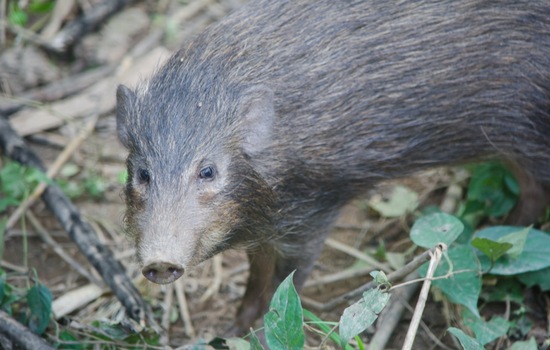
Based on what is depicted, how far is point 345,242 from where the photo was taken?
229 inches

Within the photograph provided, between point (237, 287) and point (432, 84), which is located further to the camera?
→ point (237, 287)

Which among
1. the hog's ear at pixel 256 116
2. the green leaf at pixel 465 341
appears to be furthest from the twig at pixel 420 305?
the hog's ear at pixel 256 116

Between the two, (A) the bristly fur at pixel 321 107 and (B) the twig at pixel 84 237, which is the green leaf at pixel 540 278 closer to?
(A) the bristly fur at pixel 321 107

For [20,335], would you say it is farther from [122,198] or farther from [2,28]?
[2,28]

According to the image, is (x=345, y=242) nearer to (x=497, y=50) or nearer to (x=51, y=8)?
(x=497, y=50)

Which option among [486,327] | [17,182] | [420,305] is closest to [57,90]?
[17,182]

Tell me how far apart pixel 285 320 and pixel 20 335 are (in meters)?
1.45

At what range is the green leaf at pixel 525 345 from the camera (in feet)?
14.2

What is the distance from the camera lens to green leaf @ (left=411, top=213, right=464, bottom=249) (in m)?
4.38

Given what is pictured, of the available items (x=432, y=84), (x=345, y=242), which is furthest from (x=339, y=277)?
(x=432, y=84)

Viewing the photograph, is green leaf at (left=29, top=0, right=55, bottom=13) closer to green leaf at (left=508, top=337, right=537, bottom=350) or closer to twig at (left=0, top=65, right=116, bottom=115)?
twig at (left=0, top=65, right=116, bottom=115)

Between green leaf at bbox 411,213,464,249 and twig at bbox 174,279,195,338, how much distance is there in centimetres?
152

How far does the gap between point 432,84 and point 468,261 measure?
957 millimetres

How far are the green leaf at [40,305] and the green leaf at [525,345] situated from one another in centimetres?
236
